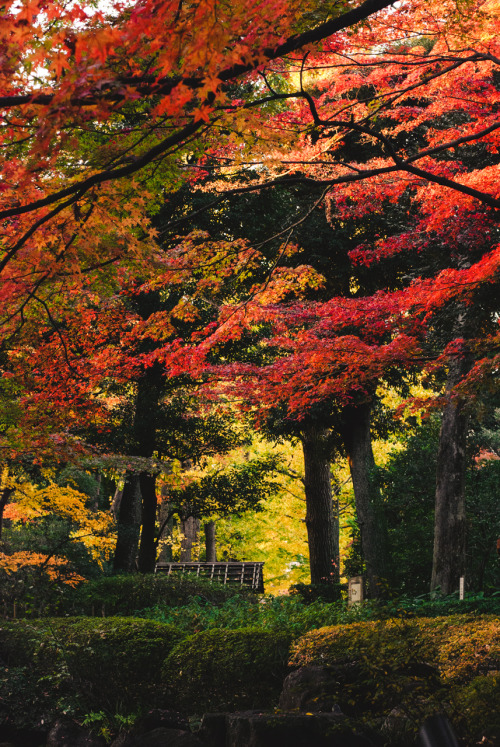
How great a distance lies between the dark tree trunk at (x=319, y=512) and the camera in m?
13.9

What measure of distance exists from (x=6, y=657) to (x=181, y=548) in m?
17.3

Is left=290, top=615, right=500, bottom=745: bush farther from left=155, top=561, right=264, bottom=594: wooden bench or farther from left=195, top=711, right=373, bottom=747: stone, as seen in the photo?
left=155, top=561, right=264, bottom=594: wooden bench

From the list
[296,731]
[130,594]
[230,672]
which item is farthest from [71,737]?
[130,594]

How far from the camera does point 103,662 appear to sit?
6.19 metres

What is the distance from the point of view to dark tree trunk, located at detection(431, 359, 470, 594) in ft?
30.3

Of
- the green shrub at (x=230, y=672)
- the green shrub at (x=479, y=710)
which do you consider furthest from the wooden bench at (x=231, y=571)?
the green shrub at (x=479, y=710)

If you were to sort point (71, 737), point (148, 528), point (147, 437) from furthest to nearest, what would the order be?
1. point (148, 528)
2. point (147, 437)
3. point (71, 737)

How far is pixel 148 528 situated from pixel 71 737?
10.7 meters

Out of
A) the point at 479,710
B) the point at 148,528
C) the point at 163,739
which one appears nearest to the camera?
the point at 479,710

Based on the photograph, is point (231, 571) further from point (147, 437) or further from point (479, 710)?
point (479, 710)

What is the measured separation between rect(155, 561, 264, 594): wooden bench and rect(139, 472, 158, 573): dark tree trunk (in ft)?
2.40

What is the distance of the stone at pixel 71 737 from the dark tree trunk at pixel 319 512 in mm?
8570

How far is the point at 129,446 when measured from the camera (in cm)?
1445

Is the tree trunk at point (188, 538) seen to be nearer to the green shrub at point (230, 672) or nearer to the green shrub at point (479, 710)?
the green shrub at point (230, 672)
